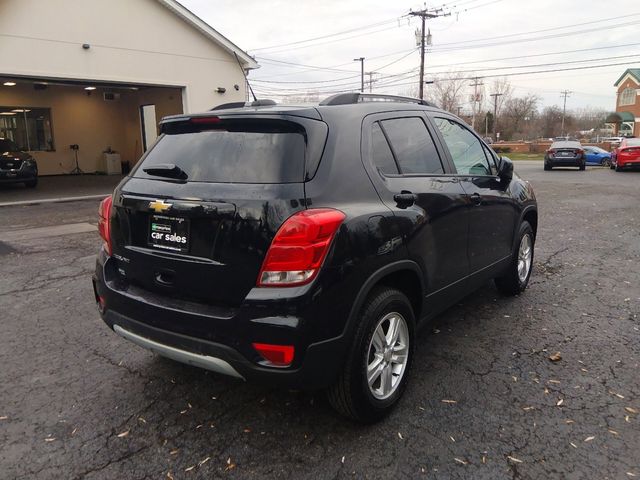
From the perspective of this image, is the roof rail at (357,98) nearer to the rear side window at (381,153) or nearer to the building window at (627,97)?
the rear side window at (381,153)

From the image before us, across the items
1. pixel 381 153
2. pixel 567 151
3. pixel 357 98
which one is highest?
pixel 357 98

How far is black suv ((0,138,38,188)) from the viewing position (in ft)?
50.4

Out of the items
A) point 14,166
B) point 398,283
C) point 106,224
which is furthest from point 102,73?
point 398,283

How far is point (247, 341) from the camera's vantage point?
2428 millimetres

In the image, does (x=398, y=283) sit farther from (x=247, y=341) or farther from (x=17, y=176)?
(x=17, y=176)

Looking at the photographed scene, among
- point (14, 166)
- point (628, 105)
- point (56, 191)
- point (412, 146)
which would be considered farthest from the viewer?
point (628, 105)

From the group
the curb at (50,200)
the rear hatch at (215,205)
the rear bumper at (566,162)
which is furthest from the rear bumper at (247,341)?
the rear bumper at (566,162)

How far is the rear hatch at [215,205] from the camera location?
2469 millimetres

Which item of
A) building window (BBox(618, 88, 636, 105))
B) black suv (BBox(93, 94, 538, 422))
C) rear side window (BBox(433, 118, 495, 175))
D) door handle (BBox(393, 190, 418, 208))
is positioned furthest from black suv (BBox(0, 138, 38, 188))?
building window (BBox(618, 88, 636, 105))

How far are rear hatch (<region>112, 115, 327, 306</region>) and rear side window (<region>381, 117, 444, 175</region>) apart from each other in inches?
27.2

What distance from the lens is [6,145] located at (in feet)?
52.3

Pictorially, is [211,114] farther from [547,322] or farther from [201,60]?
[201,60]

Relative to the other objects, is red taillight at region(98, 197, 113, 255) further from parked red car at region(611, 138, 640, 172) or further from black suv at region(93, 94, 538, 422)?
parked red car at region(611, 138, 640, 172)

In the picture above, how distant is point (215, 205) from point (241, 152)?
35 centimetres
